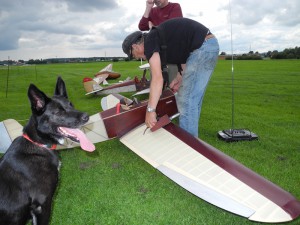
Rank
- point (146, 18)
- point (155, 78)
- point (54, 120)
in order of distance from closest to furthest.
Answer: point (54, 120), point (155, 78), point (146, 18)

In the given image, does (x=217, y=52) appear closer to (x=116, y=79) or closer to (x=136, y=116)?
(x=136, y=116)

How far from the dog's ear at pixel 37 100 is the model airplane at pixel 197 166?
4.46 feet

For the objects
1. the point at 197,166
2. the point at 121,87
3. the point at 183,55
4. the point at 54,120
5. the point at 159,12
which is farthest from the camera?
the point at 121,87

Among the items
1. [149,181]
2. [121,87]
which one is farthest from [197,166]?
[121,87]

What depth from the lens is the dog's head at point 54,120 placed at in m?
3.62

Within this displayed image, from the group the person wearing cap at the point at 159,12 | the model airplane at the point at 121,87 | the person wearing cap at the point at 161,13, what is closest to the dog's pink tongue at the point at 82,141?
the person wearing cap at the point at 161,13

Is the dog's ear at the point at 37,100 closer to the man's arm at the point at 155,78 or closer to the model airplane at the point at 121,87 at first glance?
the man's arm at the point at 155,78

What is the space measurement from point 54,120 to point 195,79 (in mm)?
2960

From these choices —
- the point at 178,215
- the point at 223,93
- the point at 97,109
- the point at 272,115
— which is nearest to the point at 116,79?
the point at 223,93

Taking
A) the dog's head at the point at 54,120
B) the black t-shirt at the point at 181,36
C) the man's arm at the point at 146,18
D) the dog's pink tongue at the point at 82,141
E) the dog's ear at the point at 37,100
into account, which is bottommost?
the dog's pink tongue at the point at 82,141

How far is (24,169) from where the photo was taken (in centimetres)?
354

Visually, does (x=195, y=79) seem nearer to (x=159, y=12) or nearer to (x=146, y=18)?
(x=159, y=12)

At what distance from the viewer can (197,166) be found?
434 cm

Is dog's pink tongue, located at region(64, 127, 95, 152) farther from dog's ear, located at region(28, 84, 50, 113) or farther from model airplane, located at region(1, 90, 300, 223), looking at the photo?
model airplane, located at region(1, 90, 300, 223)
